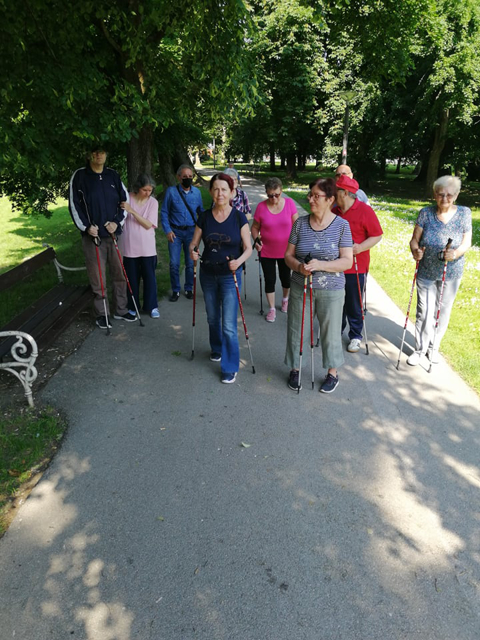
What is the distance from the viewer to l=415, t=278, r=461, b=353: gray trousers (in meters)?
5.13

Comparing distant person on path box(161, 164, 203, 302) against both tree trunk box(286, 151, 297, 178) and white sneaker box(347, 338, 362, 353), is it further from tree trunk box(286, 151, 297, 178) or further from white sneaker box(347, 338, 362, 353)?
tree trunk box(286, 151, 297, 178)

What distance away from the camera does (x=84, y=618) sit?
2514 millimetres

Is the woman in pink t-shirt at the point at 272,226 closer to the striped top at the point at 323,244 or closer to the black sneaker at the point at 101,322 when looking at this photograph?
the striped top at the point at 323,244

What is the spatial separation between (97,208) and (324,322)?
341 cm

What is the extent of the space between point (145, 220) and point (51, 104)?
2016mm

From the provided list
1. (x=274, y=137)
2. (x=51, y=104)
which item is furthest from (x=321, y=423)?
(x=274, y=137)

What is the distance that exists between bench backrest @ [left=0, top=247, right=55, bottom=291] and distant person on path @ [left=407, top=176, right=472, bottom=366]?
4.99m

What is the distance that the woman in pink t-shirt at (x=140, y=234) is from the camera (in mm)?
6270

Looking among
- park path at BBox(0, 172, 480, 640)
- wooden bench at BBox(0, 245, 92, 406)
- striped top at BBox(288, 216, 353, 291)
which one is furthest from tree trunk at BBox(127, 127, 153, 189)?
striped top at BBox(288, 216, 353, 291)

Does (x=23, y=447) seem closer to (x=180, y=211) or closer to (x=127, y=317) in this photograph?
(x=127, y=317)

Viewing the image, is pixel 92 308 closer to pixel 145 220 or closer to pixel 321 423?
pixel 145 220

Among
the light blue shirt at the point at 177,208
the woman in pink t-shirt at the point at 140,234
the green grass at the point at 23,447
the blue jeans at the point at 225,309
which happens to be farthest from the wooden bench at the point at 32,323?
the blue jeans at the point at 225,309

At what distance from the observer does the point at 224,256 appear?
186 inches

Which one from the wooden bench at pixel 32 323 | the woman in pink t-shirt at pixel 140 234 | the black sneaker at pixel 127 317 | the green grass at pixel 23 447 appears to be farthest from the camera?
the black sneaker at pixel 127 317
